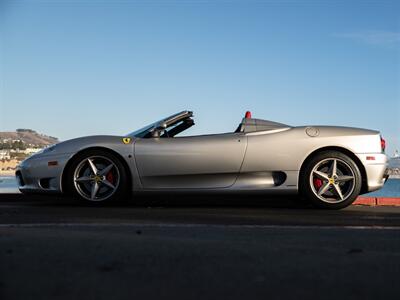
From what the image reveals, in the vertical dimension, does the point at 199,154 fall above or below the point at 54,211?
above

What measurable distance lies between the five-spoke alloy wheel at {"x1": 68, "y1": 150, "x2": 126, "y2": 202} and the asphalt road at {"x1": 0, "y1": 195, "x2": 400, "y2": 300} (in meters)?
1.63

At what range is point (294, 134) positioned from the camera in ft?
21.6

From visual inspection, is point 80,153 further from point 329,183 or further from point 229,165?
point 329,183

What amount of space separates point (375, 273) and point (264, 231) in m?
1.48

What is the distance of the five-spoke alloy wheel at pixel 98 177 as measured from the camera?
6.54 meters

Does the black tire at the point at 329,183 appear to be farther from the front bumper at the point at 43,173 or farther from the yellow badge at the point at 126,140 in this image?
the front bumper at the point at 43,173

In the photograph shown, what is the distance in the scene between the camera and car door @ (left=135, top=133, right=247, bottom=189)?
6.49 m

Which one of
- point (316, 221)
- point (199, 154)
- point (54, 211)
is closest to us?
point (316, 221)

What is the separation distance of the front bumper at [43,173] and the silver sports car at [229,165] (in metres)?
0.01

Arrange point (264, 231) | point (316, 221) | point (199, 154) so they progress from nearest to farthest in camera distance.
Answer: point (264, 231) < point (316, 221) < point (199, 154)

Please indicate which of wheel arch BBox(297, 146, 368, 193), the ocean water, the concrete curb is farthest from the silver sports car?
the ocean water

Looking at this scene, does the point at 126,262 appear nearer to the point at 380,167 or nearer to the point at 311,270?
the point at 311,270

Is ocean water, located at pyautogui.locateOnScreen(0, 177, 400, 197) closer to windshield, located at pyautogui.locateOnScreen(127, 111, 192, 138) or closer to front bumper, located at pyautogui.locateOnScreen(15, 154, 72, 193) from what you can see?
front bumper, located at pyautogui.locateOnScreen(15, 154, 72, 193)

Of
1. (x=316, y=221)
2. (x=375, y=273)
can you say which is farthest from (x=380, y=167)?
(x=375, y=273)
